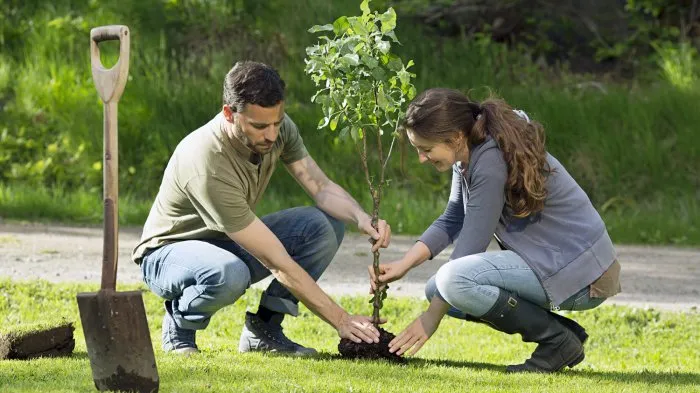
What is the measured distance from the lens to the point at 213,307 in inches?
190

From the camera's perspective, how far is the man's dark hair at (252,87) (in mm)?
4465

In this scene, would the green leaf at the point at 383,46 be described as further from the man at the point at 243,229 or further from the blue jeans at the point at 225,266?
the blue jeans at the point at 225,266

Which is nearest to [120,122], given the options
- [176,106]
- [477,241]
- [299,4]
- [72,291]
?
[176,106]

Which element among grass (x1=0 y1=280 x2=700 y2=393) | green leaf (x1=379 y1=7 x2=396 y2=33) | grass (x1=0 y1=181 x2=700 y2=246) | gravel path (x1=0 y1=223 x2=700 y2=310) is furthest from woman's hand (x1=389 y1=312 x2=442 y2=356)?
grass (x1=0 y1=181 x2=700 y2=246)

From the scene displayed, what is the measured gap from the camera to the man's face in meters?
4.51

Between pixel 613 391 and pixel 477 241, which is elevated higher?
pixel 477 241

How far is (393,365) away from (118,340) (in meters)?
1.27

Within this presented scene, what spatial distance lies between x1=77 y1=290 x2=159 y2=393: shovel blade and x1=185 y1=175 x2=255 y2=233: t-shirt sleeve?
67 centimetres

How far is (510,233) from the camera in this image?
4711mm

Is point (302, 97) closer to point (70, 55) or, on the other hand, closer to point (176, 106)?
point (176, 106)

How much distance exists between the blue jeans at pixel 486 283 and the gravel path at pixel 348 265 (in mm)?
2387

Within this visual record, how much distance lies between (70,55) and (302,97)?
102 inches

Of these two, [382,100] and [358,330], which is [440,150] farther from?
[358,330]

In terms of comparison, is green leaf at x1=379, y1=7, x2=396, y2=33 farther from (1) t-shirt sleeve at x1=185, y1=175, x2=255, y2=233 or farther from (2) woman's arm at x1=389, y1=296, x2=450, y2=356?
(2) woman's arm at x1=389, y1=296, x2=450, y2=356
